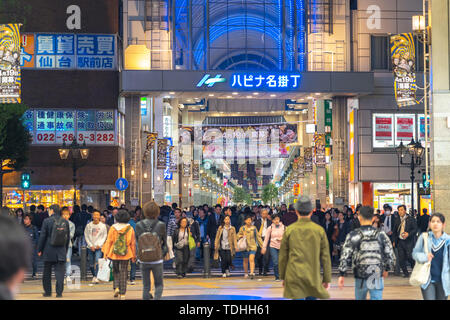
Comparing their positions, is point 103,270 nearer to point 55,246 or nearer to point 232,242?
point 55,246

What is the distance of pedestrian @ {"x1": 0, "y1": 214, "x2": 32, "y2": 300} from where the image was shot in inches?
122

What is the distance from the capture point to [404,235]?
21.3m

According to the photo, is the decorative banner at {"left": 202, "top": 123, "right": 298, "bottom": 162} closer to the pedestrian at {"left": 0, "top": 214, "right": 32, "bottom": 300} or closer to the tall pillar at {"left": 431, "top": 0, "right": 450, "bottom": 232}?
the tall pillar at {"left": 431, "top": 0, "right": 450, "bottom": 232}

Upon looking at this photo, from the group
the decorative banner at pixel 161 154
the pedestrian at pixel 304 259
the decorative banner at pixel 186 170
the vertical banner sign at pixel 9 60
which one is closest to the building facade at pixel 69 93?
the decorative banner at pixel 161 154

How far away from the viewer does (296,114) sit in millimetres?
76938

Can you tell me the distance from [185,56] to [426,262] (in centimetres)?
4390

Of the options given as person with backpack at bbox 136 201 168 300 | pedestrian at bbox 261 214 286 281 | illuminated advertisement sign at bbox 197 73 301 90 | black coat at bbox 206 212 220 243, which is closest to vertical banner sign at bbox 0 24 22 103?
black coat at bbox 206 212 220 243

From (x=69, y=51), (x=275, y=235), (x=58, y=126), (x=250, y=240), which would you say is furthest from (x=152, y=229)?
(x=69, y=51)

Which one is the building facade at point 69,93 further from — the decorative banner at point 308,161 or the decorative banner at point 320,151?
the decorative banner at point 308,161

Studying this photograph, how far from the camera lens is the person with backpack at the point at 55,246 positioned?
16516 millimetres

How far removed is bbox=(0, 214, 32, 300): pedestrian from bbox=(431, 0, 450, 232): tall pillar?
19799 mm

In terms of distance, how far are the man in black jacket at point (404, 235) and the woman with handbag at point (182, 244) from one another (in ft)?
18.3
